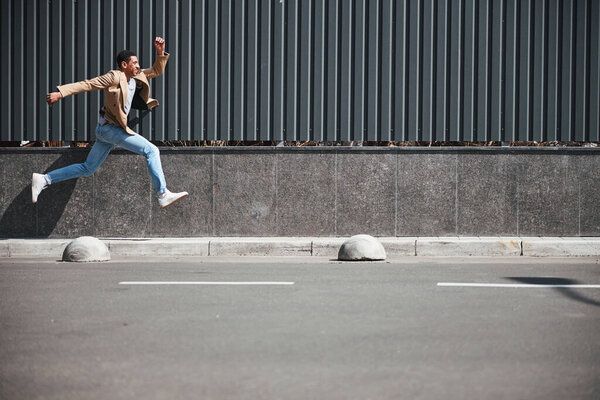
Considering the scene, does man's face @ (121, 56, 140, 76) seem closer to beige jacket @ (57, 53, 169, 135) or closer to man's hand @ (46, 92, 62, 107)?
beige jacket @ (57, 53, 169, 135)

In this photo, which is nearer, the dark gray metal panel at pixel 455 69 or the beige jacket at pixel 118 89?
the beige jacket at pixel 118 89

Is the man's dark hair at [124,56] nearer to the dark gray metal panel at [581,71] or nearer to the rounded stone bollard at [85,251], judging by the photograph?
the rounded stone bollard at [85,251]

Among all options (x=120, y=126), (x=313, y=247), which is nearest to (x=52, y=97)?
(x=120, y=126)

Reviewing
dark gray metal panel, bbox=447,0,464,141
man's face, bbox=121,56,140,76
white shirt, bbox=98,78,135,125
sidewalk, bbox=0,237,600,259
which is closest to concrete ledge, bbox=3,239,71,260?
sidewalk, bbox=0,237,600,259

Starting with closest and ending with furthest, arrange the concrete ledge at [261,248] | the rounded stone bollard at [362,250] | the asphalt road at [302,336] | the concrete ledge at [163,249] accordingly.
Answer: the asphalt road at [302,336] < the rounded stone bollard at [362,250] < the concrete ledge at [261,248] < the concrete ledge at [163,249]

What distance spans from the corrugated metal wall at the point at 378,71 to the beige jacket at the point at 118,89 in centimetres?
34

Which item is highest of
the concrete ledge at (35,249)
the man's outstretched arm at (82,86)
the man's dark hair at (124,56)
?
the man's dark hair at (124,56)

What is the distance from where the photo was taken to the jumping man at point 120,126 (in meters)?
11.0

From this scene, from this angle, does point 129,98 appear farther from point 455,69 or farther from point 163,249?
point 455,69

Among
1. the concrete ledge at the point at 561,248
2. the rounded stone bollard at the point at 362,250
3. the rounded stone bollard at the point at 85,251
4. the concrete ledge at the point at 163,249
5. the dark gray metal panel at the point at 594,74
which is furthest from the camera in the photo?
the dark gray metal panel at the point at 594,74

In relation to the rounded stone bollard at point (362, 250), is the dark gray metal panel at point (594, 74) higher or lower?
higher

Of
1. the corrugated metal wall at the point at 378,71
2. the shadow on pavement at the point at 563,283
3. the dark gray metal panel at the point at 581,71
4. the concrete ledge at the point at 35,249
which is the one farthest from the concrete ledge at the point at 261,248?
the dark gray metal panel at the point at 581,71

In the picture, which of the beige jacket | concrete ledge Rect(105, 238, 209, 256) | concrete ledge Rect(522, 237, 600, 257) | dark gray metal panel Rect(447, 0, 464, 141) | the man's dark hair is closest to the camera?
the beige jacket

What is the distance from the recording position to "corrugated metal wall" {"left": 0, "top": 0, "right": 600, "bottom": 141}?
12.0m
